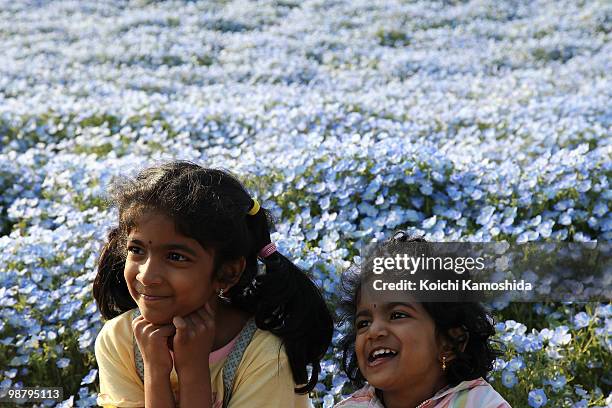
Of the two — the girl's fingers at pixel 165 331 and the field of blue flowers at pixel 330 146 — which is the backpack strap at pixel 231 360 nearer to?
the girl's fingers at pixel 165 331

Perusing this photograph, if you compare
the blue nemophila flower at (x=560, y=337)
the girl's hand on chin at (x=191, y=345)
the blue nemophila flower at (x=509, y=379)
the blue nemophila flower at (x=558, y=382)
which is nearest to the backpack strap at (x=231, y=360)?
the girl's hand on chin at (x=191, y=345)

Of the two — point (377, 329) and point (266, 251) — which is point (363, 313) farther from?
point (266, 251)

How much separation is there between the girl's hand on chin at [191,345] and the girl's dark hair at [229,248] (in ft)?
0.50

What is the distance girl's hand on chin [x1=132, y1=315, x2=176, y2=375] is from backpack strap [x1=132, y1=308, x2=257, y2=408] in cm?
13

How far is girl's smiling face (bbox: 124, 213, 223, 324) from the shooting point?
89.3 inches

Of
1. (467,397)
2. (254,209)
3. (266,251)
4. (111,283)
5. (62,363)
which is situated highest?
(254,209)

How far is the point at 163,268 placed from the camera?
89.1 inches

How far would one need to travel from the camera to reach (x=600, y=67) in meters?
9.49

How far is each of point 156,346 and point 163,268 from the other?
0.22 m

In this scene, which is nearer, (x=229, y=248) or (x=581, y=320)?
(x=229, y=248)

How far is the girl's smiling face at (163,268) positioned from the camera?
7.44ft

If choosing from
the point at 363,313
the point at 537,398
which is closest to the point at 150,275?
the point at 363,313

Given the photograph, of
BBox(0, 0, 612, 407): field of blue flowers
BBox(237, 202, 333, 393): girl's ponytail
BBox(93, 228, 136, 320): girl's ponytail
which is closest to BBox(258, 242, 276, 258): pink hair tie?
BBox(237, 202, 333, 393): girl's ponytail

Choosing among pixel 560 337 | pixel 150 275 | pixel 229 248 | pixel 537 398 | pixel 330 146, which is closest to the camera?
pixel 150 275
